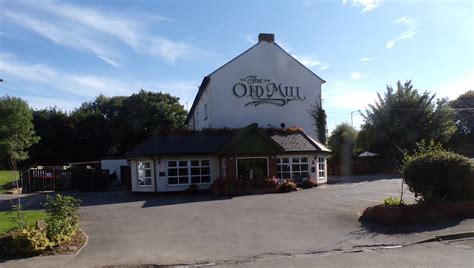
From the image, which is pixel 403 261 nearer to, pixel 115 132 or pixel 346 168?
pixel 346 168

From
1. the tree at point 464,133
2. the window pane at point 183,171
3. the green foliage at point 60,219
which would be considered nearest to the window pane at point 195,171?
the window pane at point 183,171

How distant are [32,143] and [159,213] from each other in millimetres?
44678

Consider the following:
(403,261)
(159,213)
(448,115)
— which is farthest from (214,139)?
(448,115)

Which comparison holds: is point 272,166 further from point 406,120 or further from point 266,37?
point 406,120

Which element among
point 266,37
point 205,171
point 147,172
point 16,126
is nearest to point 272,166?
point 205,171

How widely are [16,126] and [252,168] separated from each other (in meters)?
38.6

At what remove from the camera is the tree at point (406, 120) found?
45719 mm

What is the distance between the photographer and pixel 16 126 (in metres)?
55.1

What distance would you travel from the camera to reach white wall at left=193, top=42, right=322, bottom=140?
3497cm

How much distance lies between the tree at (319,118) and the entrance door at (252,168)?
968 cm

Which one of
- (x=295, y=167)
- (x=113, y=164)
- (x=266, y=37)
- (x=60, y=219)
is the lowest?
(x=60, y=219)

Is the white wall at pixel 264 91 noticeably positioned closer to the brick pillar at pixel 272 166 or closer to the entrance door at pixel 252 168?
the entrance door at pixel 252 168

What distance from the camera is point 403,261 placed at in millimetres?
8617

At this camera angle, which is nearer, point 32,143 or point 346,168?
point 346,168
